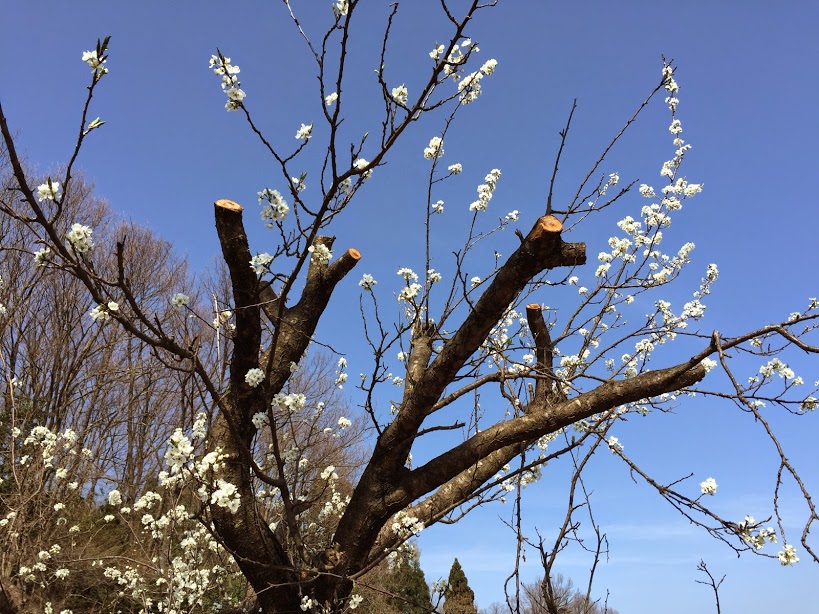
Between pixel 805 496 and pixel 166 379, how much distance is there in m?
13.9

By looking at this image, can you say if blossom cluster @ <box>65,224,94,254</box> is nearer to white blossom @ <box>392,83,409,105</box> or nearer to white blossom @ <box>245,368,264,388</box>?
white blossom @ <box>245,368,264,388</box>

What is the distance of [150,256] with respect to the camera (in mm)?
13742

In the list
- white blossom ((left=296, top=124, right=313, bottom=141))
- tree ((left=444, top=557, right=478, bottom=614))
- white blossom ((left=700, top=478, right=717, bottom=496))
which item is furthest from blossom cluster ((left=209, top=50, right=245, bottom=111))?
tree ((left=444, top=557, right=478, bottom=614))

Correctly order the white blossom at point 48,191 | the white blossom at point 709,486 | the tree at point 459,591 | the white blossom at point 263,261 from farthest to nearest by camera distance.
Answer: the tree at point 459,591
the white blossom at point 709,486
the white blossom at point 263,261
the white blossom at point 48,191

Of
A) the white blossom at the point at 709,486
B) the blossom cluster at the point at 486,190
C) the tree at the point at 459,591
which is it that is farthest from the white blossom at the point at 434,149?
the tree at the point at 459,591

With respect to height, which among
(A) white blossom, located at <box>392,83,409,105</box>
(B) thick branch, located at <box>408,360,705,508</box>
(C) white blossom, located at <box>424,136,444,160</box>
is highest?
(C) white blossom, located at <box>424,136,444,160</box>

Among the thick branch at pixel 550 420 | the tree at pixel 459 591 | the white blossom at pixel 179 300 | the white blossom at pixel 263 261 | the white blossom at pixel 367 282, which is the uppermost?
the white blossom at pixel 367 282

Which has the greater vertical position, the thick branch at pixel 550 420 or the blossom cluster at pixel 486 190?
the blossom cluster at pixel 486 190

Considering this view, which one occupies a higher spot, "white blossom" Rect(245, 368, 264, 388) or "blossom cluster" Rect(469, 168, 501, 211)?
"blossom cluster" Rect(469, 168, 501, 211)

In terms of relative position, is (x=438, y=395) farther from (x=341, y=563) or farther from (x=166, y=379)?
(x=166, y=379)

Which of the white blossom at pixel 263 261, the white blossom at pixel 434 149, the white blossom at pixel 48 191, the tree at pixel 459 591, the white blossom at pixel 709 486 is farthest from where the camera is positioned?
the tree at pixel 459 591

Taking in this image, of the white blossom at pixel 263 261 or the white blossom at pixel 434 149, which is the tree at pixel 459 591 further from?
the white blossom at pixel 263 261

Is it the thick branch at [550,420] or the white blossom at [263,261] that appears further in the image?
the thick branch at [550,420]

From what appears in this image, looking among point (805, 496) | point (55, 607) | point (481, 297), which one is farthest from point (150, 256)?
point (805, 496)
